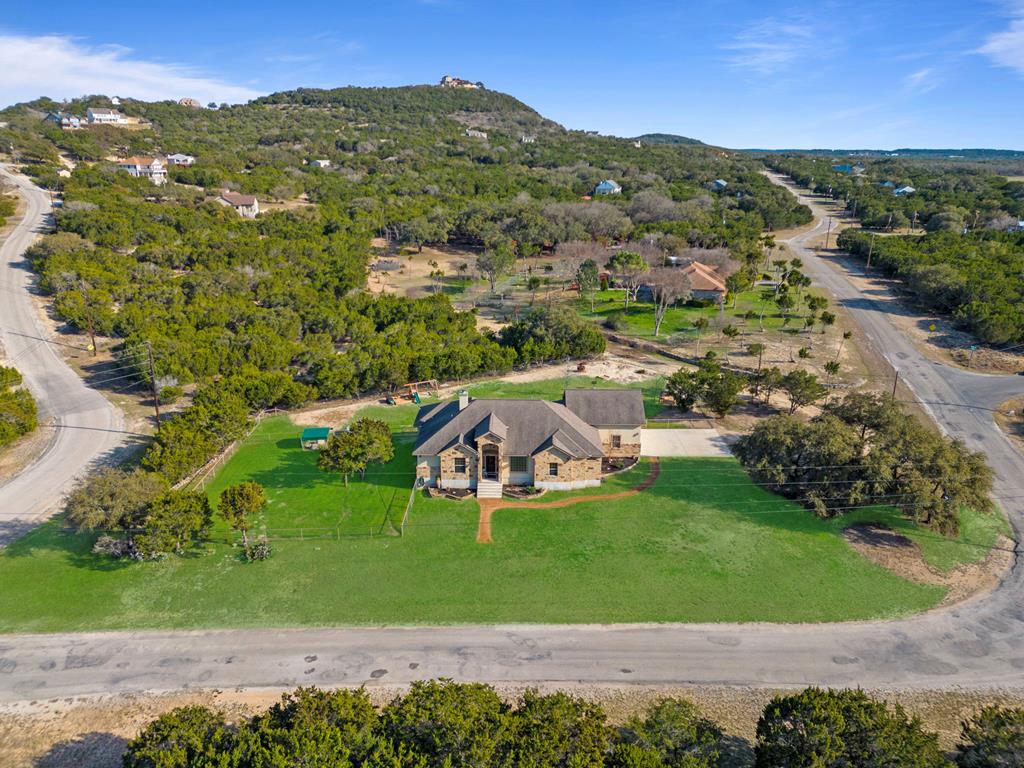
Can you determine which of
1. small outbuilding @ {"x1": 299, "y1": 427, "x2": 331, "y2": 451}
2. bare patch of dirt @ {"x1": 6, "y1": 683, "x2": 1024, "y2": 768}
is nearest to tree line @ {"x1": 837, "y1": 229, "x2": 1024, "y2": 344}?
bare patch of dirt @ {"x1": 6, "y1": 683, "x2": 1024, "y2": 768}

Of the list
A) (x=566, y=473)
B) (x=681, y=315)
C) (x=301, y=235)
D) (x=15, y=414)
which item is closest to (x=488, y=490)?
(x=566, y=473)

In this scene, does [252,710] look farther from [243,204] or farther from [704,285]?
[243,204]

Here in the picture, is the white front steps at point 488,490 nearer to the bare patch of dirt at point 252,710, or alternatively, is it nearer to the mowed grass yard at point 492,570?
the mowed grass yard at point 492,570

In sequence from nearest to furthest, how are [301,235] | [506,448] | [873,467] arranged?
[873,467] → [506,448] → [301,235]

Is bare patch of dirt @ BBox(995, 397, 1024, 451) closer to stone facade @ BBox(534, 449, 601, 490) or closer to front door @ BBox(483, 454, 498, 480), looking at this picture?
stone facade @ BBox(534, 449, 601, 490)

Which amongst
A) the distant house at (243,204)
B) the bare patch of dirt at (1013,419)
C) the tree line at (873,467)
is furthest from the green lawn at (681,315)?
the distant house at (243,204)

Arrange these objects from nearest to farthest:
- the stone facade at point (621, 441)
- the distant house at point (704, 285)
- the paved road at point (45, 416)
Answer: the paved road at point (45, 416) < the stone facade at point (621, 441) < the distant house at point (704, 285)
